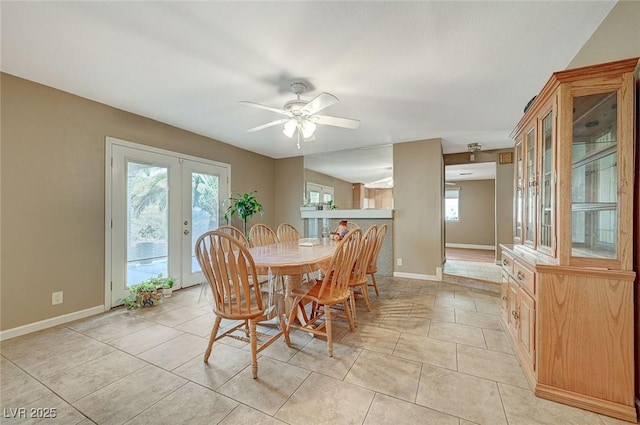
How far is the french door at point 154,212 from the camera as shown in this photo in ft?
10.0

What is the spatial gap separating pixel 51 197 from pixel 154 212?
3.32 ft

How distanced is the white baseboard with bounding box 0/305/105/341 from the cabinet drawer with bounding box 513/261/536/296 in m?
4.14

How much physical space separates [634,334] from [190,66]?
3505mm

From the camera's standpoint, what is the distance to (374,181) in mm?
5070

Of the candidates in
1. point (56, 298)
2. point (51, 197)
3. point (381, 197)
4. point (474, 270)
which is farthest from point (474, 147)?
point (56, 298)

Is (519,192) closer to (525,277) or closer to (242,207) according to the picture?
(525,277)

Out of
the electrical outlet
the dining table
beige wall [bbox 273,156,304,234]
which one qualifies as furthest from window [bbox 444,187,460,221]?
the electrical outlet

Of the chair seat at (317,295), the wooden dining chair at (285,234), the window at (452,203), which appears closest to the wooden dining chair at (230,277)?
the chair seat at (317,295)

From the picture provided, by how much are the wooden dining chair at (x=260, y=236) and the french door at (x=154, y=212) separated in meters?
1.21

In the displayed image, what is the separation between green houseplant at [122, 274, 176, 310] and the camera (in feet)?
9.99

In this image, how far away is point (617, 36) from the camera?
156 centimetres

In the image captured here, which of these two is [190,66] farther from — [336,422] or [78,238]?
[336,422]

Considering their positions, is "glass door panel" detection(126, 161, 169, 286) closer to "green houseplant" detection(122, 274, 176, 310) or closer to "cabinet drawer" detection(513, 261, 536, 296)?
"green houseplant" detection(122, 274, 176, 310)

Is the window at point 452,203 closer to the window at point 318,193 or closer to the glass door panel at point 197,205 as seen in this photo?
the window at point 318,193
